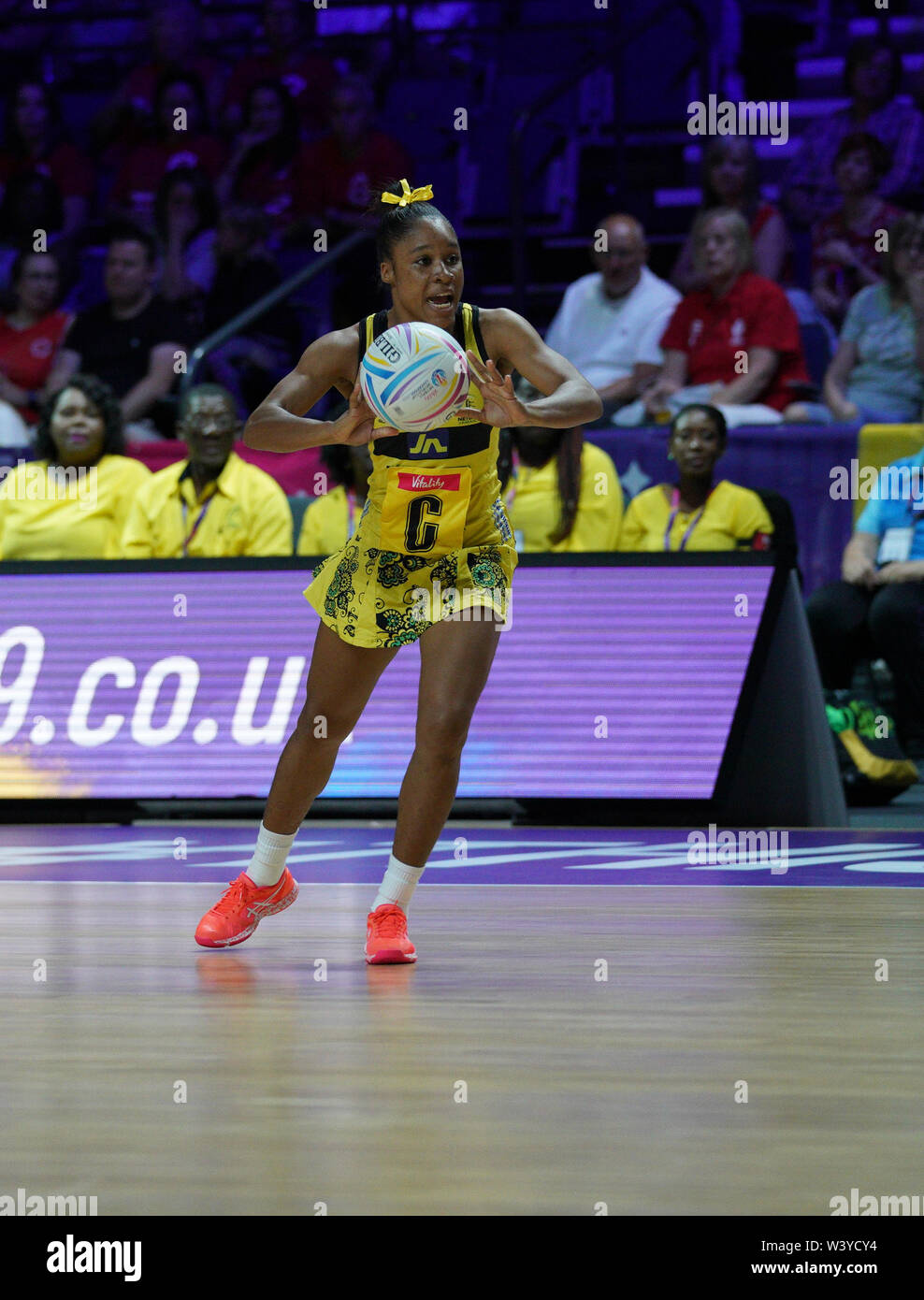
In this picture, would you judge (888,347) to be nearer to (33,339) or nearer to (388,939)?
(33,339)

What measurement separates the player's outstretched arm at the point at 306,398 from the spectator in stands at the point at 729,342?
565cm

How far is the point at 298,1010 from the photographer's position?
149 inches

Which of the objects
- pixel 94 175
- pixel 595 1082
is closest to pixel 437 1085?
pixel 595 1082

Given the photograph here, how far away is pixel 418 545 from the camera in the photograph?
4.49 m

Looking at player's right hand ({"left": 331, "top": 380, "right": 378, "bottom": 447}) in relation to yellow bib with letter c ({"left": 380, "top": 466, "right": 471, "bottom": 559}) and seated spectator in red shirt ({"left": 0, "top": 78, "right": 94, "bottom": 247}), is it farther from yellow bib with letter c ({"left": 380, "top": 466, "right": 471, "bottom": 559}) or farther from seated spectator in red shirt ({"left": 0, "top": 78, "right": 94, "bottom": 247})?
seated spectator in red shirt ({"left": 0, "top": 78, "right": 94, "bottom": 247})

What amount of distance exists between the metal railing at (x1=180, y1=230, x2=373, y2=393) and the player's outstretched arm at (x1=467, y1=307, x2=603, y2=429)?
677 cm

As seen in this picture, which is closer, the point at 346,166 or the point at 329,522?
the point at 329,522

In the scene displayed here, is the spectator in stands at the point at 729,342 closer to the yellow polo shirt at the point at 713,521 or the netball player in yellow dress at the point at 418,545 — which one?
the yellow polo shirt at the point at 713,521

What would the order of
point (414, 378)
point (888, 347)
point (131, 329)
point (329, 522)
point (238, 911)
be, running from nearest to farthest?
point (414, 378) < point (238, 911) < point (329, 522) < point (888, 347) < point (131, 329)

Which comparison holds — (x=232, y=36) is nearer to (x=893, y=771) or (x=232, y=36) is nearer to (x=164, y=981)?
(x=893, y=771)

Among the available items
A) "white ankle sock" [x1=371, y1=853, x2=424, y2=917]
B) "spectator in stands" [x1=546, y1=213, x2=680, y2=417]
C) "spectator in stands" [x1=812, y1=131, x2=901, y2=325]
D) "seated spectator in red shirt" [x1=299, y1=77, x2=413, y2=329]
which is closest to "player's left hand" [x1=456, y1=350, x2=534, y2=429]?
"white ankle sock" [x1=371, y1=853, x2=424, y2=917]

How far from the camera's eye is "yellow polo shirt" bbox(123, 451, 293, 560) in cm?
924

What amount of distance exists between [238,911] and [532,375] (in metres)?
1.48

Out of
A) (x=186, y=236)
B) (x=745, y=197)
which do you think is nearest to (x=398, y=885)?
(x=745, y=197)
